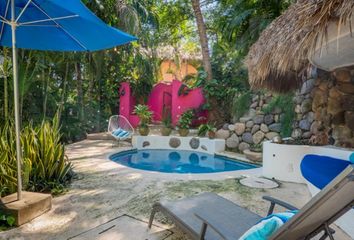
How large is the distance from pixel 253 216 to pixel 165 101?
1108cm

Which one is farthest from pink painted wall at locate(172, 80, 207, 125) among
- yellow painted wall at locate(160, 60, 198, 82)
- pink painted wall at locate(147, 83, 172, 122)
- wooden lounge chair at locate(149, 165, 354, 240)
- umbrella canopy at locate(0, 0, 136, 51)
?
wooden lounge chair at locate(149, 165, 354, 240)

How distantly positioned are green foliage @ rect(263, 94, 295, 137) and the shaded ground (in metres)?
2.57

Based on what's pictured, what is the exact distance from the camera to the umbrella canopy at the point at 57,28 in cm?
296

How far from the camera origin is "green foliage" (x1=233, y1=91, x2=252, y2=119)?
325 inches

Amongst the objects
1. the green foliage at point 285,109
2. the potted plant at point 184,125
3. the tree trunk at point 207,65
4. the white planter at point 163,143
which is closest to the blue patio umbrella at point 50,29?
the green foliage at point 285,109

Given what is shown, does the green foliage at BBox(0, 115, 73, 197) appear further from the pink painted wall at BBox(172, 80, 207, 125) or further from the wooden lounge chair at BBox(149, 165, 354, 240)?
the pink painted wall at BBox(172, 80, 207, 125)

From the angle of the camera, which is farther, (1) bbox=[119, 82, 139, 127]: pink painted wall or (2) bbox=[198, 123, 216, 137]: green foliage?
(1) bbox=[119, 82, 139, 127]: pink painted wall

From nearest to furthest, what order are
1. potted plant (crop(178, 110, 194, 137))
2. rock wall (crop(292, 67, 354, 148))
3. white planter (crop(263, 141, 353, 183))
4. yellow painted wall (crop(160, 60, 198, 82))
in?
1. rock wall (crop(292, 67, 354, 148))
2. white planter (crop(263, 141, 353, 183))
3. potted plant (crop(178, 110, 194, 137))
4. yellow painted wall (crop(160, 60, 198, 82))

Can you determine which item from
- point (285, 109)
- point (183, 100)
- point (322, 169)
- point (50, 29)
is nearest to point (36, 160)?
point (50, 29)

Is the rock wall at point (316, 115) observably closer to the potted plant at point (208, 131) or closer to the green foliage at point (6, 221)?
the potted plant at point (208, 131)

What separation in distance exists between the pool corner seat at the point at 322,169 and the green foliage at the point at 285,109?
3500 mm

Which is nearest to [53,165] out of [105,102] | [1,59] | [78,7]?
[78,7]

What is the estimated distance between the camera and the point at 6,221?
2818 mm

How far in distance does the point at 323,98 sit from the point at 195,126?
675 cm
